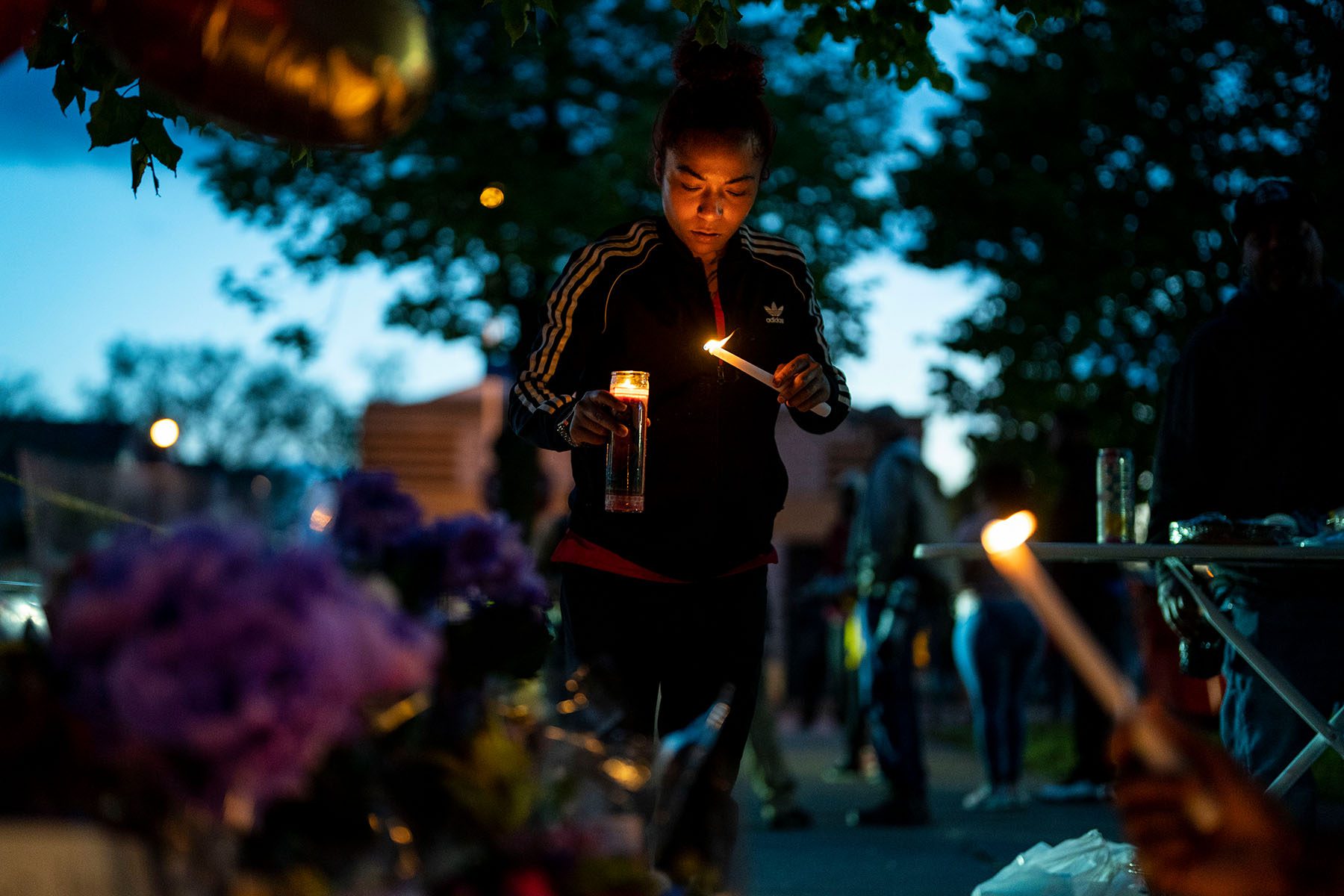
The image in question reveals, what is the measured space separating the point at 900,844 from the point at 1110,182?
1151 centimetres

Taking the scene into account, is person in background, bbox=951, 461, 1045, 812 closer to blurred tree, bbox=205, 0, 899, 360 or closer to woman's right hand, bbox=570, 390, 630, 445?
woman's right hand, bbox=570, 390, 630, 445

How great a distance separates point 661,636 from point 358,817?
1.78 metres

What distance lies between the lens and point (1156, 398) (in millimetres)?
15773

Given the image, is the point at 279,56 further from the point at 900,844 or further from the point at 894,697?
the point at 894,697

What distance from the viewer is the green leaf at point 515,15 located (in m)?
3.78

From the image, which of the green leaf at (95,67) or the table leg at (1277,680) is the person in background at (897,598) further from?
the green leaf at (95,67)

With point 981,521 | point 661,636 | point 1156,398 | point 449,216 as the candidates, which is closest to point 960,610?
point 981,521

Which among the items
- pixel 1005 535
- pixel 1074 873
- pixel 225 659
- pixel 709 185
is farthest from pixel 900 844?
pixel 225 659

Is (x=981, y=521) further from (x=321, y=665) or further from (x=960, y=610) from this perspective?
(x=321, y=665)

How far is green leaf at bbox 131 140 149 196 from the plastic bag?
310 cm

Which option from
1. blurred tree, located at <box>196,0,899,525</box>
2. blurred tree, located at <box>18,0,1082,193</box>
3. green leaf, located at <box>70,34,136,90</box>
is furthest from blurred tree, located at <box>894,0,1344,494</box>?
green leaf, located at <box>70,34,136,90</box>

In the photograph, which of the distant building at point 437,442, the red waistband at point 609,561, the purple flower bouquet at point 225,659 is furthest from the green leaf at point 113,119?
the distant building at point 437,442

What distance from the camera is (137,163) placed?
146 inches

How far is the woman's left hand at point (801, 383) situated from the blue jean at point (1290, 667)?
1.56 metres
